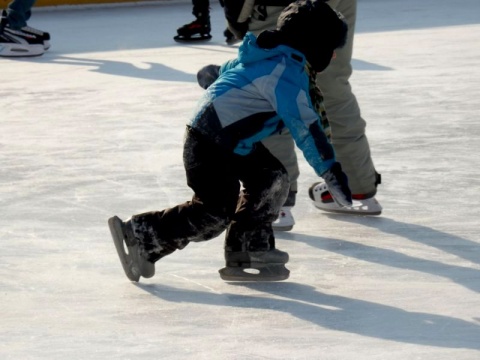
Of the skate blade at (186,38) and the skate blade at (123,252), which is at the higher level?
the skate blade at (123,252)

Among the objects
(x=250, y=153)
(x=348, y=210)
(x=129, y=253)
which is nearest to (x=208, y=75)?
(x=250, y=153)

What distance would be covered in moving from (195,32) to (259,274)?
6232mm

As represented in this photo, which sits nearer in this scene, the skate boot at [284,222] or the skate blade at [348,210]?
the skate boot at [284,222]

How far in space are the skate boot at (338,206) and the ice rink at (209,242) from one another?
0.04 m

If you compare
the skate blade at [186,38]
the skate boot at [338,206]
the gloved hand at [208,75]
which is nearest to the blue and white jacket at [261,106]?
the gloved hand at [208,75]

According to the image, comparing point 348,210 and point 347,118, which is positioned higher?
point 347,118

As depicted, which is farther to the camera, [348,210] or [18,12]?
[18,12]

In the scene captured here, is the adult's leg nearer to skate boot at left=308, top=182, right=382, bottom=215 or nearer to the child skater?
skate boot at left=308, top=182, right=382, bottom=215

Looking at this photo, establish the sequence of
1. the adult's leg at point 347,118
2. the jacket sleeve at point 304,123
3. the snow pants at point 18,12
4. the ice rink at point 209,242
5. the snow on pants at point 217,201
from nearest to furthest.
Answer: the ice rink at point 209,242 → the jacket sleeve at point 304,123 → the snow on pants at point 217,201 → the adult's leg at point 347,118 → the snow pants at point 18,12

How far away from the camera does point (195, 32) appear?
994 centimetres

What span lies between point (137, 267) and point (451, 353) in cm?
109

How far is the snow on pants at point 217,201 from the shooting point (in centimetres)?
376

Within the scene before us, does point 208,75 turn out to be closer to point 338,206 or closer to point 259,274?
point 259,274

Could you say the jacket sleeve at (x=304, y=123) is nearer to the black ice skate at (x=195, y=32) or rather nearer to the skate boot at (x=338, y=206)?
the skate boot at (x=338, y=206)
